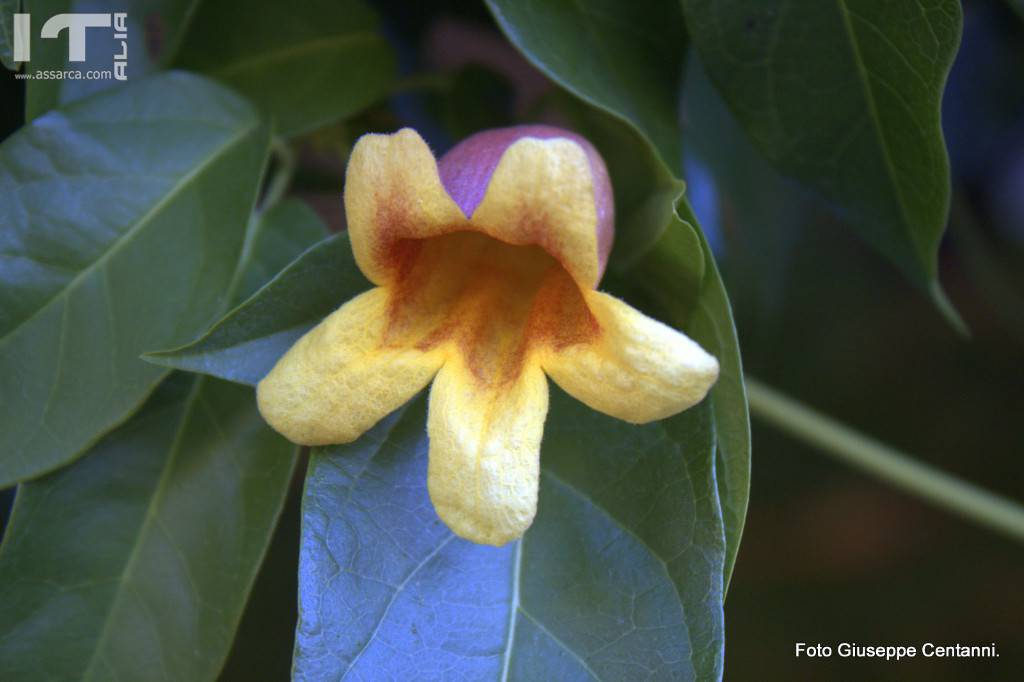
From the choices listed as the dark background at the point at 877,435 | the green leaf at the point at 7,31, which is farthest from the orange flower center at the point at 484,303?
the dark background at the point at 877,435

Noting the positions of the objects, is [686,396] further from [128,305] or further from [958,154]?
[958,154]

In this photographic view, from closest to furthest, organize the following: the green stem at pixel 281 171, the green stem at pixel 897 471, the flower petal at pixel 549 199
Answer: the flower petal at pixel 549 199
the green stem at pixel 281 171
the green stem at pixel 897 471

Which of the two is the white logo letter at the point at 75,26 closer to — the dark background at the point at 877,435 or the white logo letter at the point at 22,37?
the white logo letter at the point at 22,37

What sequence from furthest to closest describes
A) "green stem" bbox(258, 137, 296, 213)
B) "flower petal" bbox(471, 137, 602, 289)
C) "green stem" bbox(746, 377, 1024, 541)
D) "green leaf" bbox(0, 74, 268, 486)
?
"green stem" bbox(746, 377, 1024, 541) < "green stem" bbox(258, 137, 296, 213) < "green leaf" bbox(0, 74, 268, 486) < "flower petal" bbox(471, 137, 602, 289)

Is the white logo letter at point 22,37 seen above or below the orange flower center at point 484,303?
above

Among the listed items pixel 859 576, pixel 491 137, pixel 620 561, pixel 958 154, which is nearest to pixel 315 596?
pixel 620 561

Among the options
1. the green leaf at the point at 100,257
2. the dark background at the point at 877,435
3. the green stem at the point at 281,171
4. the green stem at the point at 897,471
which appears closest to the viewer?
the green leaf at the point at 100,257

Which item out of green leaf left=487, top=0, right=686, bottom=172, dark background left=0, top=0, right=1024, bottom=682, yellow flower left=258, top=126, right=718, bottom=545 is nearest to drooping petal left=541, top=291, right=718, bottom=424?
yellow flower left=258, top=126, right=718, bottom=545

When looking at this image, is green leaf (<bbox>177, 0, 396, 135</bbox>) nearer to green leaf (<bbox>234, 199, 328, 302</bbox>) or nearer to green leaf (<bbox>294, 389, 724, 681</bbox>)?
green leaf (<bbox>234, 199, 328, 302</bbox>)
